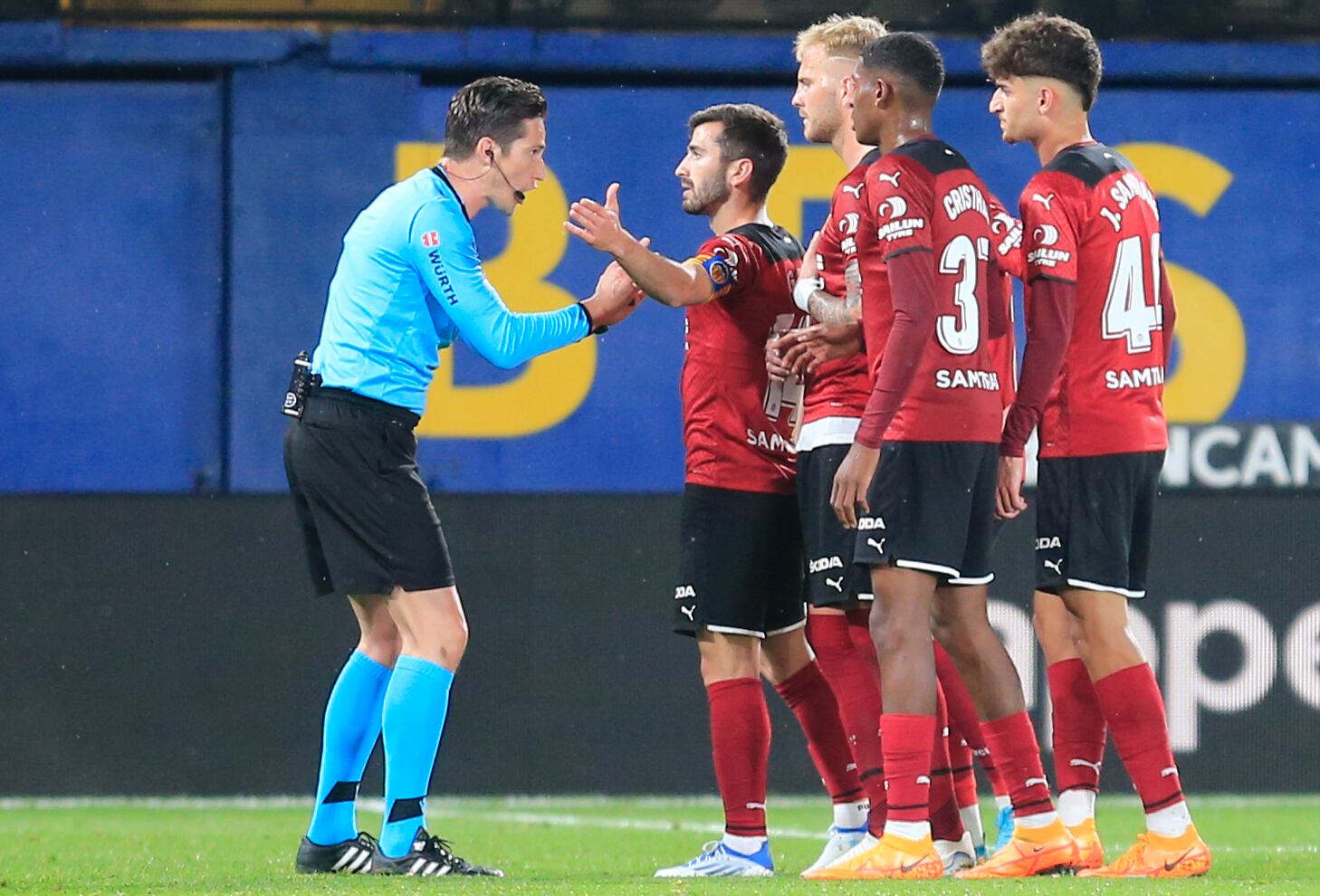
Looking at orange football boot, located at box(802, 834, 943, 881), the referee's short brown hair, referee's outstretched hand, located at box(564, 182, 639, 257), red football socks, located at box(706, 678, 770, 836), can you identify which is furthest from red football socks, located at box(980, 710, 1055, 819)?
the referee's short brown hair

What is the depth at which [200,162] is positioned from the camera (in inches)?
415

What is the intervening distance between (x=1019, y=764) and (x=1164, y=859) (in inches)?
15.2

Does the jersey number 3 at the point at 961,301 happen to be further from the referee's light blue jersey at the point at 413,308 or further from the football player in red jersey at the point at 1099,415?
the referee's light blue jersey at the point at 413,308

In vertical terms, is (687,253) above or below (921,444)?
above

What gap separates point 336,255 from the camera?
10.3 m

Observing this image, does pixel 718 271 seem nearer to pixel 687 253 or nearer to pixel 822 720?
pixel 822 720

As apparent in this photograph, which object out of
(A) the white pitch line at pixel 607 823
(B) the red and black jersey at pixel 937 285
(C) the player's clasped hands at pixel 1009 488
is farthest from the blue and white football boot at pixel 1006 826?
(A) the white pitch line at pixel 607 823

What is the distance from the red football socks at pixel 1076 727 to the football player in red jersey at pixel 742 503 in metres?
0.54

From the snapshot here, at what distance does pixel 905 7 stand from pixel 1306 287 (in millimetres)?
2481

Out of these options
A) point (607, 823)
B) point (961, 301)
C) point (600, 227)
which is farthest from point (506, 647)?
point (961, 301)

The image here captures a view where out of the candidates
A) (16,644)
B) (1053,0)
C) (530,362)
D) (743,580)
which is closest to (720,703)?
(743,580)

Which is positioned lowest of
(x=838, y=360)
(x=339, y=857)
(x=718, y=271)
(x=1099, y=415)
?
(x=339, y=857)

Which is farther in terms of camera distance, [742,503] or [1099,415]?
[742,503]

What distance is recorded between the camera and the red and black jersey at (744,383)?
17.8 feet
